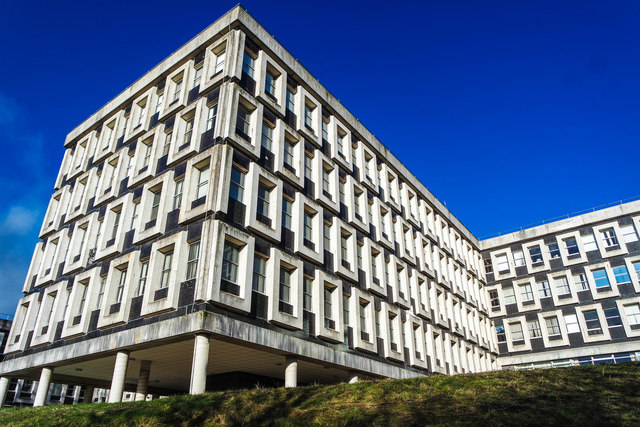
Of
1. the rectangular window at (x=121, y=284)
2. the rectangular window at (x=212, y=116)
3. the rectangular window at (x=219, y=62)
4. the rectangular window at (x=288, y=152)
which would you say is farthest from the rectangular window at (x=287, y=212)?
the rectangular window at (x=121, y=284)

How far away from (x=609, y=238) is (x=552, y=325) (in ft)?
29.5

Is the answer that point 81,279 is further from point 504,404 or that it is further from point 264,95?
point 504,404

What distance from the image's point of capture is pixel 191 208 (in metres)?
21.2

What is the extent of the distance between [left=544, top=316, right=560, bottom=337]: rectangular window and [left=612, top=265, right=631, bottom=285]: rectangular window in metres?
5.91

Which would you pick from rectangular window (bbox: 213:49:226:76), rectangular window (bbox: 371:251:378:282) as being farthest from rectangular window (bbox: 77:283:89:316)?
rectangular window (bbox: 371:251:378:282)

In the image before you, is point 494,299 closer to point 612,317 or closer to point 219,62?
point 612,317

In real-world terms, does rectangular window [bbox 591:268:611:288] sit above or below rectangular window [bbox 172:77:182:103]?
below

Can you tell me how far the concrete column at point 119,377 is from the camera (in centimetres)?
2042

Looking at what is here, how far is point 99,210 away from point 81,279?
432 centimetres

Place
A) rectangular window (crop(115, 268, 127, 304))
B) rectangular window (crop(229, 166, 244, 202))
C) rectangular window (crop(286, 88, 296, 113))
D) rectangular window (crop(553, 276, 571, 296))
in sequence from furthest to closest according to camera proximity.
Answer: rectangular window (crop(553, 276, 571, 296))
rectangular window (crop(286, 88, 296, 113))
rectangular window (crop(115, 268, 127, 304))
rectangular window (crop(229, 166, 244, 202))

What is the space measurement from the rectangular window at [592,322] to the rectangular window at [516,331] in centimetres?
555

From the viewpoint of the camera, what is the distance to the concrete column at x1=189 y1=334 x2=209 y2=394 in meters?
17.4

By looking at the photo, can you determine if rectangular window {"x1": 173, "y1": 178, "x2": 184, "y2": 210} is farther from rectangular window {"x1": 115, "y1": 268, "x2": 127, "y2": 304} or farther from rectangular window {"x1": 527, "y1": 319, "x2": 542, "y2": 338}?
rectangular window {"x1": 527, "y1": 319, "x2": 542, "y2": 338}

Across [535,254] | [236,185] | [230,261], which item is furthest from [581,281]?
[230,261]
